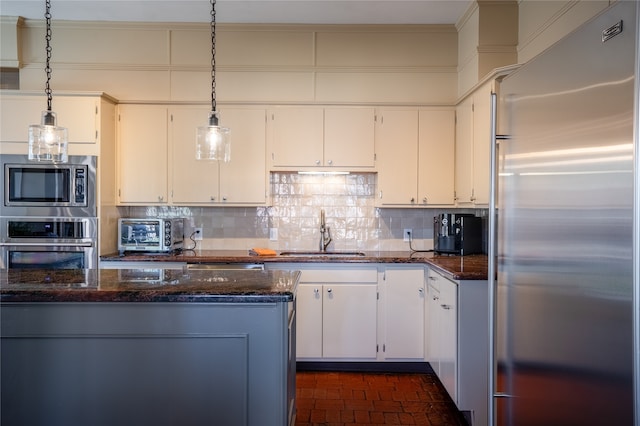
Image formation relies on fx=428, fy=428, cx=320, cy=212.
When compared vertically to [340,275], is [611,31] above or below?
above

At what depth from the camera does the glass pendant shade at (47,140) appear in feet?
6.26

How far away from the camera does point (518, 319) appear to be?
157 cm

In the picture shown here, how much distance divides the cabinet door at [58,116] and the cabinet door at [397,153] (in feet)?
7.27

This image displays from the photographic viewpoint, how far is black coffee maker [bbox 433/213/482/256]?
10.7 feet

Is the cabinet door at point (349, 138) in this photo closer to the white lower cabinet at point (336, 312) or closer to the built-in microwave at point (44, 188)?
the white lower cabinet at point (336, 312)

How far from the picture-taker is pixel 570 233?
1226 mm

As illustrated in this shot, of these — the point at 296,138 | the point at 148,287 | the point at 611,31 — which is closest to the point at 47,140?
the point at 148,287

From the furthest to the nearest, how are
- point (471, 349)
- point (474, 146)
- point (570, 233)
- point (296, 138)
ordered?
1. point (296, 138)
2. point (474, 146)
3. point (471, 349)
4. point (570, 233)

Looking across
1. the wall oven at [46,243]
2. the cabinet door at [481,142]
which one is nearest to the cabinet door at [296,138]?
the cabinet door at [481,142]

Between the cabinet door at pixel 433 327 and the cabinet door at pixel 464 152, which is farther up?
the cabinet door at pixel 464 152

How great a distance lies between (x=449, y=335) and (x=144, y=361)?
174 cm

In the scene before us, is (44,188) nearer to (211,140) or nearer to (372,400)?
(211,140)

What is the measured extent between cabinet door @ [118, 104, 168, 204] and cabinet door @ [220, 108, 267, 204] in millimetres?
503

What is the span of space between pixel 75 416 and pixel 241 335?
72cm
